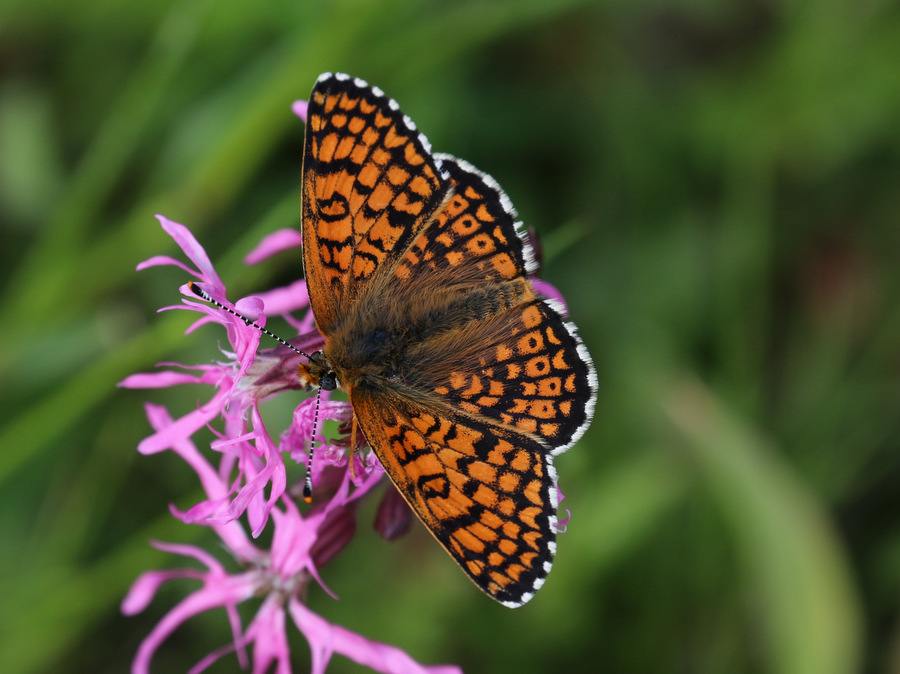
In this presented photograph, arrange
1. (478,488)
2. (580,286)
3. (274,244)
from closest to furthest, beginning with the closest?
(478,488), (274,244), (580,286)

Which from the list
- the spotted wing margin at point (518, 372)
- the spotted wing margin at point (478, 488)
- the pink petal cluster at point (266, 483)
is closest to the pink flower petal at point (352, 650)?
the pink petal cluster at point (266, 483)

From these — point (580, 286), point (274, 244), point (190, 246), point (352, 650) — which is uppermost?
point (190, 246)

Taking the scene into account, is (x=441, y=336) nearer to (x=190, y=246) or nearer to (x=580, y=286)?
(x=190, y=246)

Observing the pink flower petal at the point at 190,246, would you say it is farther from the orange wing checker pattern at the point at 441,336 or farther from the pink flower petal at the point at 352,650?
the pink flower petal at the point at 352,650

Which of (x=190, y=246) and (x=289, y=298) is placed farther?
(x=289, y=298)

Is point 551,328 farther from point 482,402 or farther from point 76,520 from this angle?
point 76,520

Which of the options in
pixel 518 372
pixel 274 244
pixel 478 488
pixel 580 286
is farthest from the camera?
pixel 580 286

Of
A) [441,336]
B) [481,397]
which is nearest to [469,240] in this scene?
[441,336]
